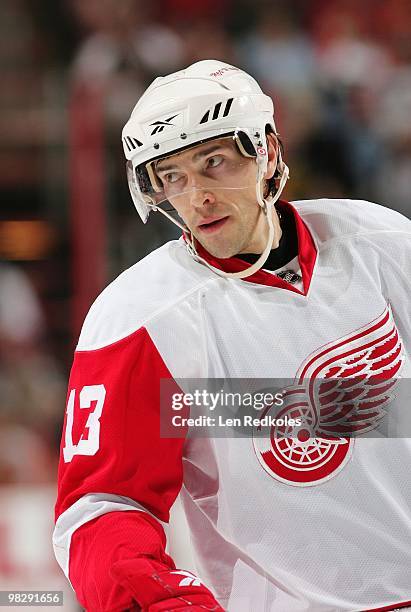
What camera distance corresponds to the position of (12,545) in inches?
116

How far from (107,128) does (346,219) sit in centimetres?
246

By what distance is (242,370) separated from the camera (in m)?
1.64

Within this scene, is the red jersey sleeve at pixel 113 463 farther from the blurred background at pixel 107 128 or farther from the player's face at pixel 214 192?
the blurred background at pixel 107 128

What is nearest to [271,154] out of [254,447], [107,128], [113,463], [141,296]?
[141,296]

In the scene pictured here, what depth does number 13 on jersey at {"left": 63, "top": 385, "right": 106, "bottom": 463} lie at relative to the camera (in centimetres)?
154

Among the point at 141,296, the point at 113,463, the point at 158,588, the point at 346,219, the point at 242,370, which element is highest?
the point at 346,219

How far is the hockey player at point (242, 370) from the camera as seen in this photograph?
5.16 feet

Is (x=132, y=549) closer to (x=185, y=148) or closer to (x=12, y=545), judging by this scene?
(x=185, y=148)

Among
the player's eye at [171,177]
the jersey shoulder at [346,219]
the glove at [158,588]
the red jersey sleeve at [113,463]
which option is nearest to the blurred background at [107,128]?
the jersey shoulder at [346,219]

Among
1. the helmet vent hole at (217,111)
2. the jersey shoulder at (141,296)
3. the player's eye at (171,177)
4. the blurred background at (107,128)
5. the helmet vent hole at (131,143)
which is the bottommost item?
the jersey shoulder at (141,296)

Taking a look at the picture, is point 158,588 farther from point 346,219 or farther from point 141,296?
point 346,219

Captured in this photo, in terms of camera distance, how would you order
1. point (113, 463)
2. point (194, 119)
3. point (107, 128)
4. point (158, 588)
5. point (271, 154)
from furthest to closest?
point (107, 128)
point (271, 154)
point (194, 119)
point (113, 463)
point (158, 588)

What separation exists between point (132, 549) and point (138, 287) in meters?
0.45

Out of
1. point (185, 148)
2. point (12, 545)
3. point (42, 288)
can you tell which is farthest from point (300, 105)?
point (185, 148)
